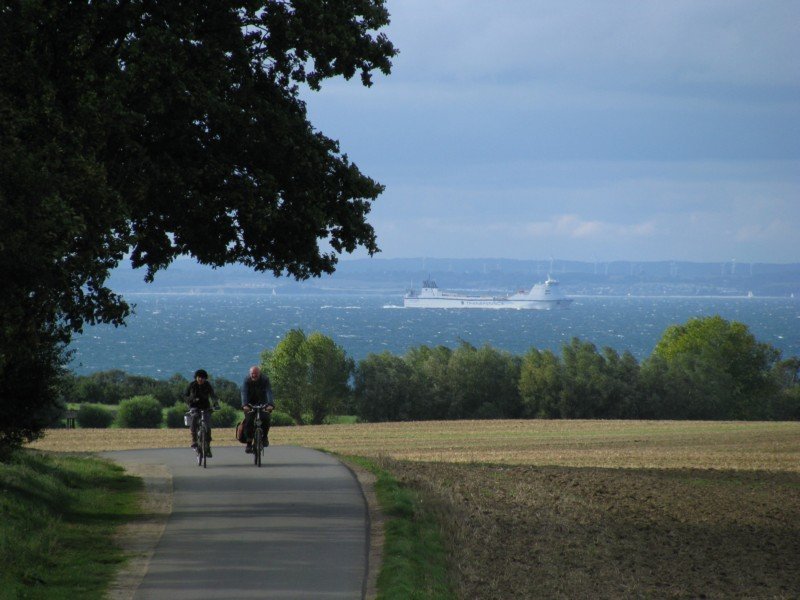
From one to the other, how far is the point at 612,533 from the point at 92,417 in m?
41.9

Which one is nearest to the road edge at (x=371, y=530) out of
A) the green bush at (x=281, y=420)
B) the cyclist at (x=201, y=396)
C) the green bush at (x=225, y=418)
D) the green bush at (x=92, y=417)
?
the cyclist at (x=201, y=396)

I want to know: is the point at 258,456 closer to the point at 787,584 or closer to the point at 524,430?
the point at 787,584

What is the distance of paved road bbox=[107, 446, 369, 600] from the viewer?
11.1m

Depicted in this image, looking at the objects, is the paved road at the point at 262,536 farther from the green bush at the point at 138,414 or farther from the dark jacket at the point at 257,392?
the green bush at the point at 138,414

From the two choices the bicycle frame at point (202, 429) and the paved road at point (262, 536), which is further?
the bicycle frame at point (202, 429)

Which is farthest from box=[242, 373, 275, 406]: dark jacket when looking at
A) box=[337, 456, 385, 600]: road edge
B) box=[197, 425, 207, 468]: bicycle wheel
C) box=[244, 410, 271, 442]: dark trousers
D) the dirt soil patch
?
the dirt soil patch

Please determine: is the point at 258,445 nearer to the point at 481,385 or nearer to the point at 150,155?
the point at 150,155

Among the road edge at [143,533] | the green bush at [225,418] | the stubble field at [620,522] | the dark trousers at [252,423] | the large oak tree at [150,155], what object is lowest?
the green bush at [225,418]

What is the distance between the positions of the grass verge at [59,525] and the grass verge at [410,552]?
2.82m

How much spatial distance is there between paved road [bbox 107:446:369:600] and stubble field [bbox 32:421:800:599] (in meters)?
1.28

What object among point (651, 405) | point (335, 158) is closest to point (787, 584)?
point (335, 158)

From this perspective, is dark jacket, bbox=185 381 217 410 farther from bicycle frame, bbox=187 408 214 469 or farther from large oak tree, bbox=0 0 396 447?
large oak tree, bbox=0 0 396 447

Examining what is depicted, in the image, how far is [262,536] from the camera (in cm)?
1372

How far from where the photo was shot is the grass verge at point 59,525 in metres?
11.3
